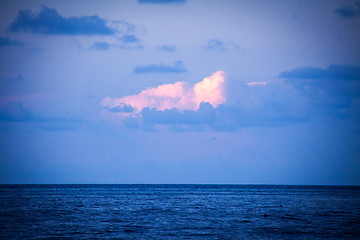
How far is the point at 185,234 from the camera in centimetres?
4112

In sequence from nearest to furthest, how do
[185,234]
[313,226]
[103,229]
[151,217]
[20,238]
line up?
[20,238] < [185,234] < [103,229] < [313,226] < [151,217]

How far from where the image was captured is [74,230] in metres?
43.3

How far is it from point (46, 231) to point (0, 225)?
6.99 meters

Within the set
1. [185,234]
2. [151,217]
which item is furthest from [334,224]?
[151,217]

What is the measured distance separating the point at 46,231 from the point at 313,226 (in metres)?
29.7

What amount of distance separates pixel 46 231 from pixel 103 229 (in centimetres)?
587

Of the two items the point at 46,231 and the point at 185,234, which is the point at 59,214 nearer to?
the point at 46,231

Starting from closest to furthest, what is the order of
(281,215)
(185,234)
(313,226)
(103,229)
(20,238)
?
(20,238) → (185,234) → (103,229) → (313,226) → (281,215)

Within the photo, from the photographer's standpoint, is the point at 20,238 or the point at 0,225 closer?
the point at 20,238

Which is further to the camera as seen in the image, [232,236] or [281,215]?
[281,215]

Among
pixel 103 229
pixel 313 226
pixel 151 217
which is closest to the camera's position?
pixel 103 229

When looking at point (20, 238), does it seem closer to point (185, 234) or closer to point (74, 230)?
point (74, 230)

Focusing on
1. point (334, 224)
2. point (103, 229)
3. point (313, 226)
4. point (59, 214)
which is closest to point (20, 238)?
point (103, 229)

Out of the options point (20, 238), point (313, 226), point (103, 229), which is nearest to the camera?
point (20, 238)
